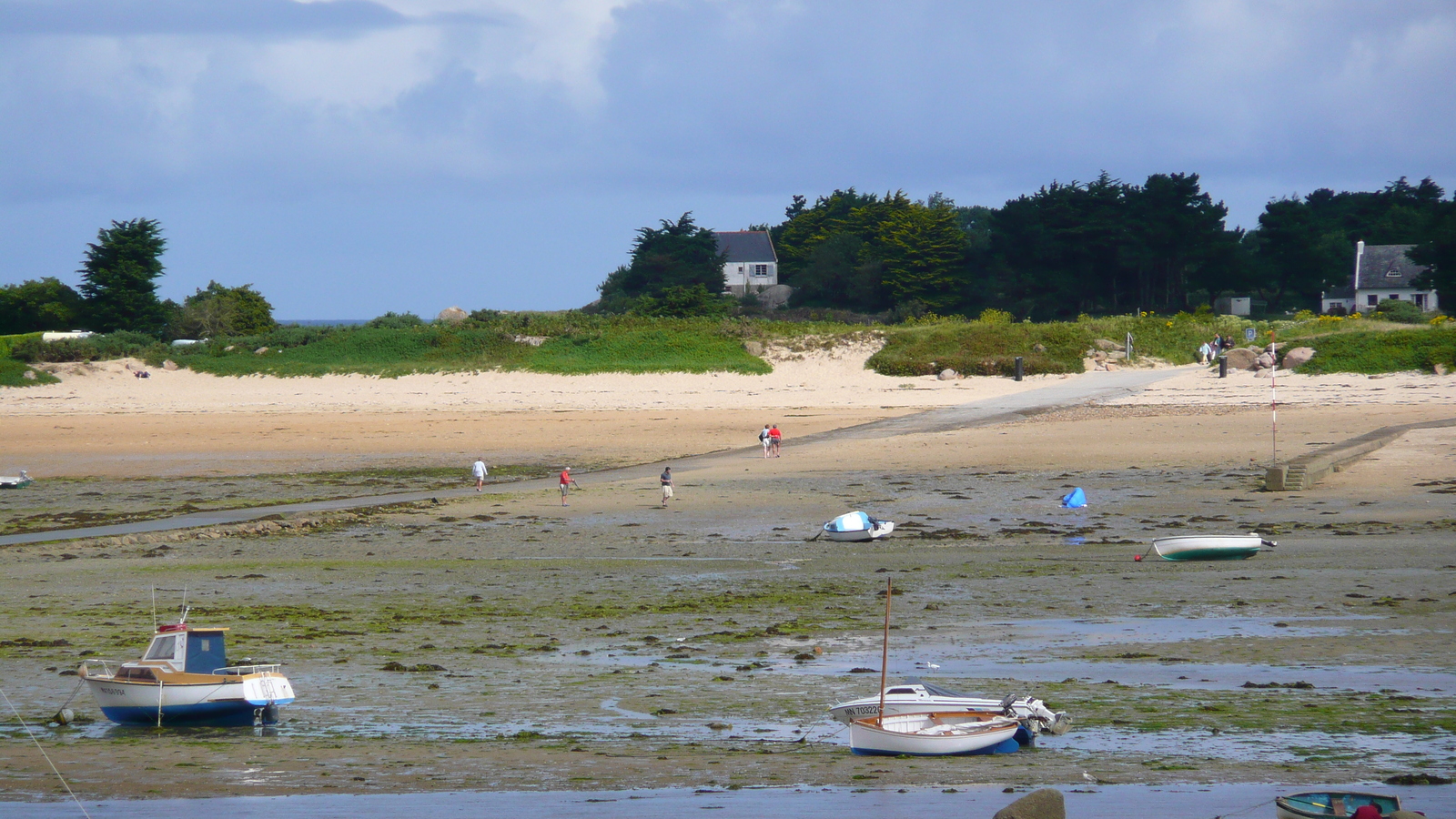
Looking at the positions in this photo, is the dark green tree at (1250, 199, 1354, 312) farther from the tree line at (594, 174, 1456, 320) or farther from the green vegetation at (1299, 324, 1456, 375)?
the green vegetation at (1299, 324, 1456, 375)

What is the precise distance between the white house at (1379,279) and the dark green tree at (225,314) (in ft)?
202

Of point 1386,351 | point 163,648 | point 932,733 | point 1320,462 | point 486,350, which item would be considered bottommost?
point 932,733

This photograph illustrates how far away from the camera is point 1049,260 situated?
237ft

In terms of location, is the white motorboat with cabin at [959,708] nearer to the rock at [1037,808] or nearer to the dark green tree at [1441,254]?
the rock at [1037,808]

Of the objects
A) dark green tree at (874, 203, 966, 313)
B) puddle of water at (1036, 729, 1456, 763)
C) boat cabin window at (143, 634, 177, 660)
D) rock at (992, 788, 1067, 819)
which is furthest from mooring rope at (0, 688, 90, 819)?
dark green tree at (874, 203, 966, 313)

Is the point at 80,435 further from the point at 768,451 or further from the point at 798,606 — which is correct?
the point at 798,606

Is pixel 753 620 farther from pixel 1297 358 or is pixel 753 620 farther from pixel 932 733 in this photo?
pixel 1297 358

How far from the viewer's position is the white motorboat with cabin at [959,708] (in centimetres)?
1027

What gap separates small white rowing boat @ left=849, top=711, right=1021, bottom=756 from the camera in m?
10.1

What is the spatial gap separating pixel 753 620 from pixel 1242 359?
3647 cm

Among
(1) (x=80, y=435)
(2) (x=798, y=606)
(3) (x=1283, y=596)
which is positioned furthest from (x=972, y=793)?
(1) (x=80, y=435)

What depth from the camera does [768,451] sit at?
102 ft

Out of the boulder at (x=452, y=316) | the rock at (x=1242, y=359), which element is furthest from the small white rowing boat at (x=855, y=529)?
the boulder at (x=452, y=316)

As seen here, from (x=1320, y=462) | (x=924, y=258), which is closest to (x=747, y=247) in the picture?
(x=924, y=258)
